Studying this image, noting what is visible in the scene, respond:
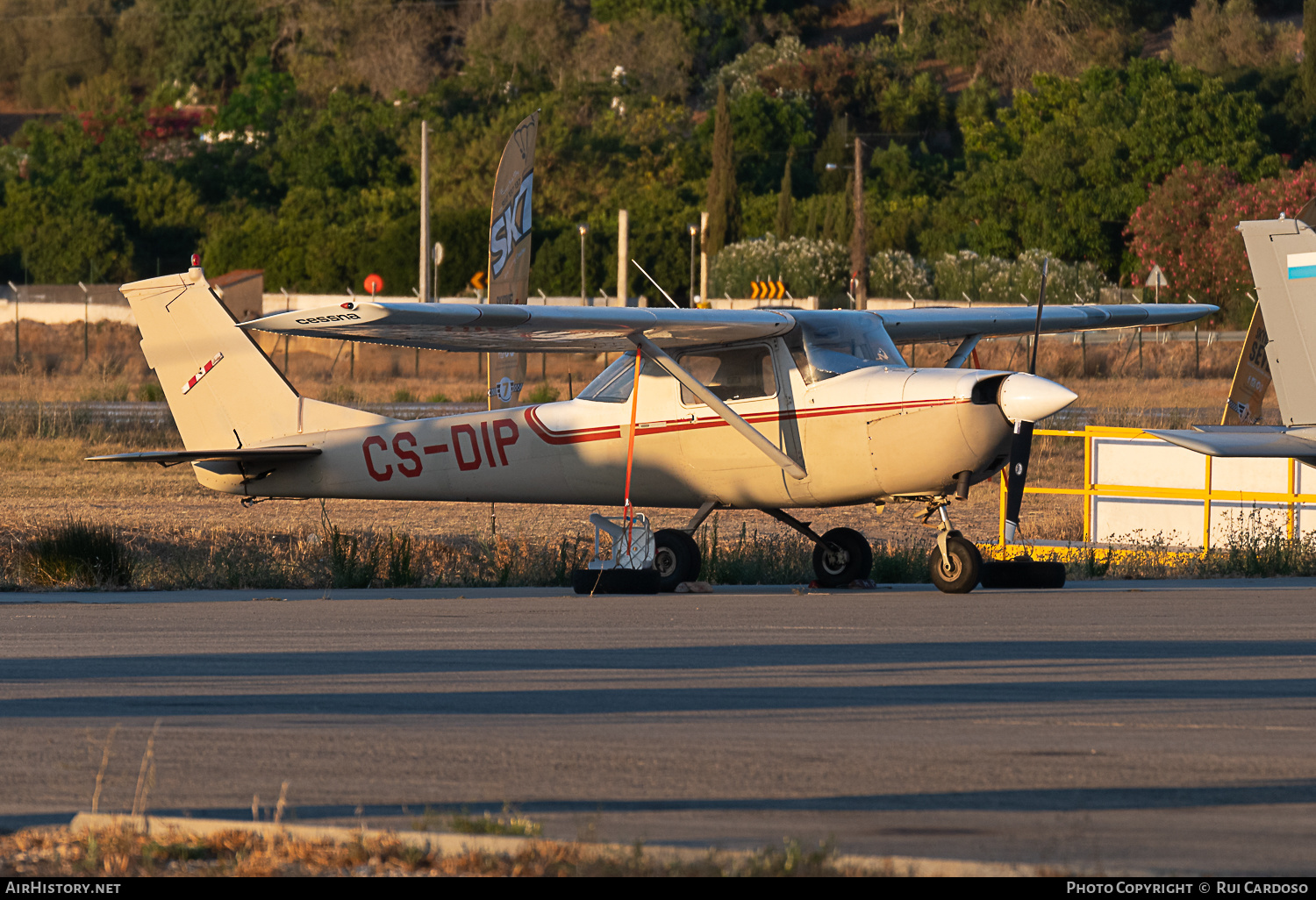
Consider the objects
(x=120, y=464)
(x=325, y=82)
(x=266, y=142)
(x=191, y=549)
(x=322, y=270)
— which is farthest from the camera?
(x=325, y=82)

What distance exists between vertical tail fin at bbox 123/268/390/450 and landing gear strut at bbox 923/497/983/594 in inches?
215

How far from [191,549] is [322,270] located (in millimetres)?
61958

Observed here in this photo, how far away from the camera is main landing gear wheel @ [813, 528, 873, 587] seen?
1416cm

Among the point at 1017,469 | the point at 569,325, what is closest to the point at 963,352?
the point at 1017,469

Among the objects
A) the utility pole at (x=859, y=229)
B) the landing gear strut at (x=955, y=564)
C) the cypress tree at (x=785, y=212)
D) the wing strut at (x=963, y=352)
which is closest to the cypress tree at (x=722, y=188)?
the cypress tree at (x=785, y=212)

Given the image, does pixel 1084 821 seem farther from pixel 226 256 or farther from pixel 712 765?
pixel 226 256

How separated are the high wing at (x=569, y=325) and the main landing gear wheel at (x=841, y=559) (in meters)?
1.85

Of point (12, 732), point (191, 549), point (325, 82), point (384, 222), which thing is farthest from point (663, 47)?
point (12, 732)

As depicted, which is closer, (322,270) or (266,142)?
(322,270)

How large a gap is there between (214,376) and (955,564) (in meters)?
7.23

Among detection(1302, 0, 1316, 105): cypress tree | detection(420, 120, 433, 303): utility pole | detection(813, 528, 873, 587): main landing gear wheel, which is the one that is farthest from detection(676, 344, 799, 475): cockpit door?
detection(1302, 0, 1316, 105): cypress tree

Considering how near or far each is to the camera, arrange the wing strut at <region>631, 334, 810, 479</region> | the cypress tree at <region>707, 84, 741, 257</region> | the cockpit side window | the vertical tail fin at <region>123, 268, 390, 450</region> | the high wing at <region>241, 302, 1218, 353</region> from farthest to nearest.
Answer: the cypress tree at <region>707, 84, 741, 257</region> → the vertical tail fin at <region>123, 268, 390, 450</region> → the cockpit side window → the wing strut at <region>631, 334, 810, 479</region> → the high wing at <region>241, 302, 1218, 353</region>

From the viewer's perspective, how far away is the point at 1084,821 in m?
5.59

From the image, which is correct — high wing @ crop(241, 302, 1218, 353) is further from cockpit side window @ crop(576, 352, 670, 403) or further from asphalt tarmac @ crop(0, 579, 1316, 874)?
asphalt tarmac @ crop(0, 579, 1316, 874)
